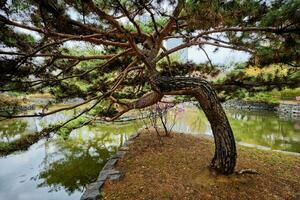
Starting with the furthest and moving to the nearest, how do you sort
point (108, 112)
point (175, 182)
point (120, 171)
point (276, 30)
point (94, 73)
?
point (94, 73) < point (108, 112) < point (120, 171) < point (175, 182) < point (276, 30)

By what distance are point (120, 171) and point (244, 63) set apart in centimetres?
205

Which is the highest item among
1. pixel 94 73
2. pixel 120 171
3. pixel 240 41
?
pixel 240 41

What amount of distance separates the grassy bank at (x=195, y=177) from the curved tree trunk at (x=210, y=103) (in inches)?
9.6

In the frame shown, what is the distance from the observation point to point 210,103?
2.40 metres

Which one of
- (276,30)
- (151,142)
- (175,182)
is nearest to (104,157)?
(151,142)

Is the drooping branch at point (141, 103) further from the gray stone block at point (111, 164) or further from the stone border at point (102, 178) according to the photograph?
the gray stone block at point (111, 164)

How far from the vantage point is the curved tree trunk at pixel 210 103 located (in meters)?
2.40

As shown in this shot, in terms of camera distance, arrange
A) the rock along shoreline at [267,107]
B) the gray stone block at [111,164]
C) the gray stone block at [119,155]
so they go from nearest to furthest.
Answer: the gray stone block at [111,164], the gray stone block at [119,155], the rock along shoreline at [267,107]

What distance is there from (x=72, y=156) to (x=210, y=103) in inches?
141

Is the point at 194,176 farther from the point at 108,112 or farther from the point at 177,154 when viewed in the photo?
the point at 108,112

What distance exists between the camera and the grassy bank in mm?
2328

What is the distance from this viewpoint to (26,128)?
8.64m

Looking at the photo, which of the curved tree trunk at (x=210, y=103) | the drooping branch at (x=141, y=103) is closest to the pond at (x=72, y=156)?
the drooping branch at (x=141, y=103)

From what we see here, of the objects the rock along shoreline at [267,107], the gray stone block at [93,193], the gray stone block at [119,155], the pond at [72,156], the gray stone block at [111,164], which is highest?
the rock along shoreline at [267,107]
